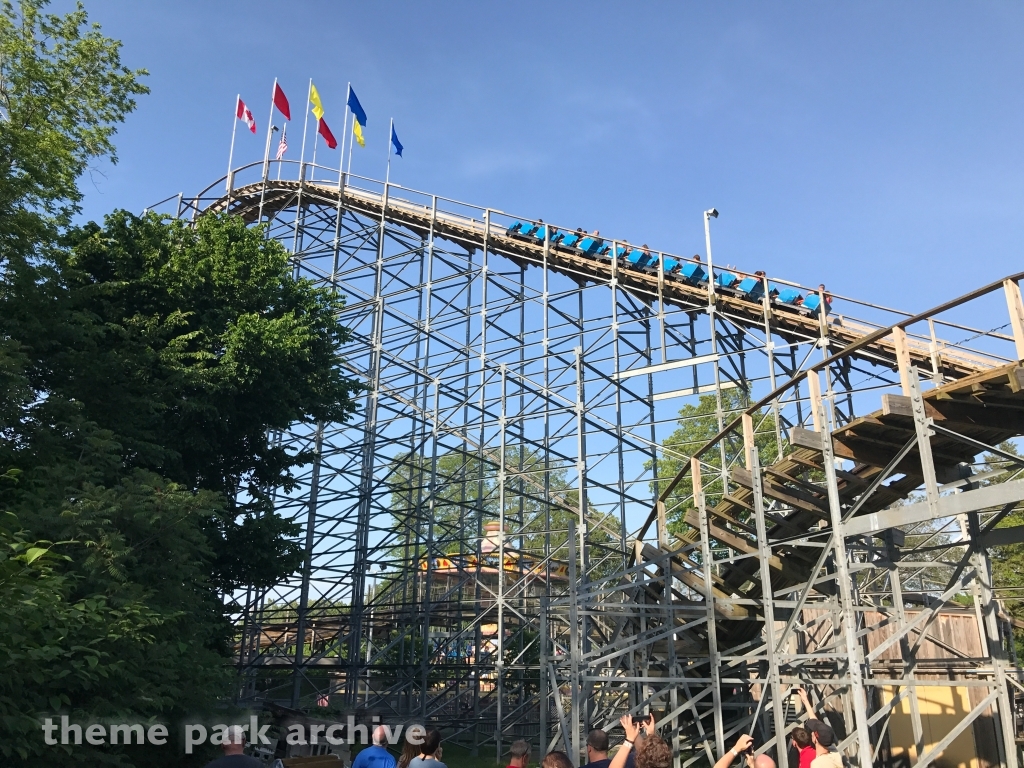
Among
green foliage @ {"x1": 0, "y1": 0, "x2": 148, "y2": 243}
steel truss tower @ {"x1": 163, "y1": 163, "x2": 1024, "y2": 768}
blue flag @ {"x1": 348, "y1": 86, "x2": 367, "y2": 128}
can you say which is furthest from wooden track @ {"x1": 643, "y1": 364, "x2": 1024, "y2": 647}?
blue flag @ {"x1": 348, "y1": 86, "x2": 367, "y2": 128}

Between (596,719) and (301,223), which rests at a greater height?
(301,223)

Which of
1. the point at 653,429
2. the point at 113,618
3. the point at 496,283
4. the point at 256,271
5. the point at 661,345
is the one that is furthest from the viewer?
the point at 496,283

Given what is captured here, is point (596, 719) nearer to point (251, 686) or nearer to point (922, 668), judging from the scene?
point (922, 668)

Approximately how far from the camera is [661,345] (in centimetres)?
1870

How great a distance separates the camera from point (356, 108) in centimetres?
2562

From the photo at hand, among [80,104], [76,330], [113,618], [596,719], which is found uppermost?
[80,104]

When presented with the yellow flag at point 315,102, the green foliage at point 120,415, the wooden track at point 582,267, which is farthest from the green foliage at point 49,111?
the yellow flag at point 315,102

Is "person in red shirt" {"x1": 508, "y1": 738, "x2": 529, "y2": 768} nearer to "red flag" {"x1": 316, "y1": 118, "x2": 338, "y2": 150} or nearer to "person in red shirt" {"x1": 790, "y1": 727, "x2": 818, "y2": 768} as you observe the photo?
"person in red shirt" {"x1": 790, "y1": 727, "x2": 818, "y2": 768}

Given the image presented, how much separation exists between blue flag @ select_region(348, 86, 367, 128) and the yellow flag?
0.97m

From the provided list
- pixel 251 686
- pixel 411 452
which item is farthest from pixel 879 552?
pixel 251 686

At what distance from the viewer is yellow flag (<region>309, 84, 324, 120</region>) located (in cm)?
2562

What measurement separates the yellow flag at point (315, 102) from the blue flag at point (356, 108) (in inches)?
38.3

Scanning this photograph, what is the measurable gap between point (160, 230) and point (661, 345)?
10.8 meters

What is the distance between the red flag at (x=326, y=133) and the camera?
84.1ft
